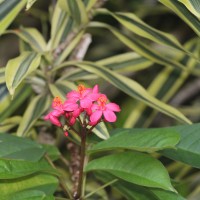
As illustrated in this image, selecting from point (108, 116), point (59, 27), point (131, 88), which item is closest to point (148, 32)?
point (131, 88)

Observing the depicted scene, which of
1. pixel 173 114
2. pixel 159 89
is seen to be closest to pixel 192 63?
pixel 159 89

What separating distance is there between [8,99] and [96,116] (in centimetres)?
45

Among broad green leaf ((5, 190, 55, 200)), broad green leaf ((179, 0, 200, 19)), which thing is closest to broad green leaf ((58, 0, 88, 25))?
broad green leaf ((179, 0, 200, 19))

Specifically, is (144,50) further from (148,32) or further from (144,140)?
(144,140)

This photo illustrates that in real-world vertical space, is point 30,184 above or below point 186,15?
below

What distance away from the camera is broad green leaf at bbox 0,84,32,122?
1.26 metres

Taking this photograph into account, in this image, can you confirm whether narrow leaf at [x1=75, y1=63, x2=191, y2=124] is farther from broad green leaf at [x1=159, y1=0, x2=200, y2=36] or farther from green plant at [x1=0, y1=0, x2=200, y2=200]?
broad green leaf at [x1=159, y1=0, x2=200, y2=36]

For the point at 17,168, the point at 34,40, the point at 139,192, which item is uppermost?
the point at 34,40

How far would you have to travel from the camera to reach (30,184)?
37.4 inches

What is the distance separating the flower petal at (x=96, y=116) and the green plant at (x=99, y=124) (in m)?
0.05

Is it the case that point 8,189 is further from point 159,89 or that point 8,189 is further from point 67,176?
point 159,89

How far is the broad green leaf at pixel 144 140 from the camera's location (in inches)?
31.7

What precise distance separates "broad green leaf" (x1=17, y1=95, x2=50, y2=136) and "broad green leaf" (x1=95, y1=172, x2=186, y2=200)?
19 centimetres

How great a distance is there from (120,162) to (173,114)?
0.28m
